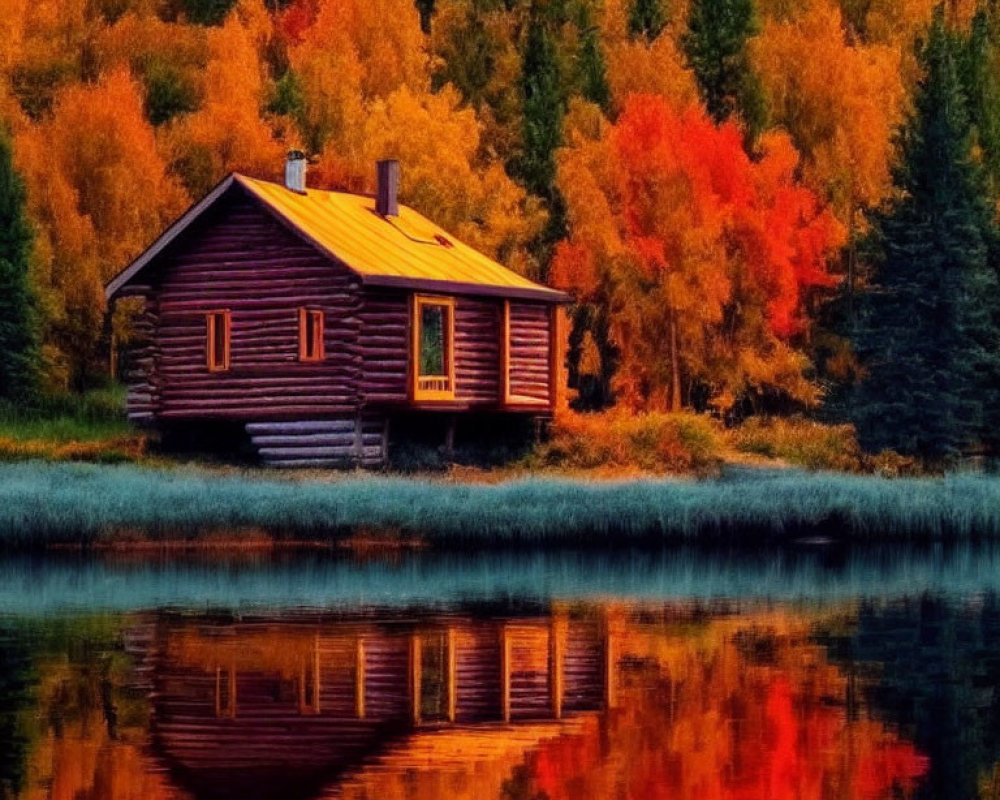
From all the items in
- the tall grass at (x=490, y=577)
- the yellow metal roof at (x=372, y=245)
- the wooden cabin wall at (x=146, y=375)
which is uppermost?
the yellow metal roof at (x=372, y=245)

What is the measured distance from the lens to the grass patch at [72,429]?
48.0 meters

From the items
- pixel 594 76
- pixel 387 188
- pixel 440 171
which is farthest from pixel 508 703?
pixel 594 76

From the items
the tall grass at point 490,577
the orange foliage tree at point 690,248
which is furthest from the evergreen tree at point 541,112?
the tall grass at point 490,577

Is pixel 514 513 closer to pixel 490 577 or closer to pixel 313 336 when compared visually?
pixel 490 577

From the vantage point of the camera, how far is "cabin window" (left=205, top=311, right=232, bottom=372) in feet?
157

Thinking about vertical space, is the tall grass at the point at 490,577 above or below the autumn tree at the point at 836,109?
below

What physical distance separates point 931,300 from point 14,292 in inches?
837

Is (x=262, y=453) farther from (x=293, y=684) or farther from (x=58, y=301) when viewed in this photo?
(x=293, y=684)

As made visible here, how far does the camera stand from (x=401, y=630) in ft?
78.1

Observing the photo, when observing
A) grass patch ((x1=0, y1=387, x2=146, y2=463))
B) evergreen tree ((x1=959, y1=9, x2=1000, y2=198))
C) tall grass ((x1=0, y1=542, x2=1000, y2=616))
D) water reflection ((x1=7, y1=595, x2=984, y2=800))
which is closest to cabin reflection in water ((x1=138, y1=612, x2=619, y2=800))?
water reflection ((x1=7, y1=595, x2=984, y2=800))

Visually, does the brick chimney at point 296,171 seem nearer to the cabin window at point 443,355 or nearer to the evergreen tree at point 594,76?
the cabin window at point 443,355

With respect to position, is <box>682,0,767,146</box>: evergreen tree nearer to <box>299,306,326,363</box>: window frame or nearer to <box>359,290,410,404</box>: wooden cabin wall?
<box>359,290,410,404</box>: wooden cabin wall

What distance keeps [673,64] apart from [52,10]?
16842mm

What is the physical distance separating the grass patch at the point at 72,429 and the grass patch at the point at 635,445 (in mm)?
8389
